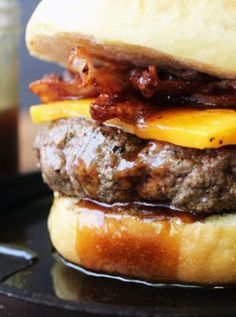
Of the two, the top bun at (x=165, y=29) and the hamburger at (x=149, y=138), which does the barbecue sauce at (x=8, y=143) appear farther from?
the top bun at (x=165, y=29)

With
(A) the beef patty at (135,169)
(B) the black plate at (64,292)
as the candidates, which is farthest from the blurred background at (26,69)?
(A) the beef patty at (135,169)

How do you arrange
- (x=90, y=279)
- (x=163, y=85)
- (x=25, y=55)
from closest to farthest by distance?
(x=163, y=85), (x=90, y=279), (x=25, y=55)

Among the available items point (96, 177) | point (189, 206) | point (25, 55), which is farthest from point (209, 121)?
point (25, 55)

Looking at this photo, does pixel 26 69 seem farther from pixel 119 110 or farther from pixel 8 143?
pixel 119 110

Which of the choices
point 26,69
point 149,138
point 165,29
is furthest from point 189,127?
point 26,69

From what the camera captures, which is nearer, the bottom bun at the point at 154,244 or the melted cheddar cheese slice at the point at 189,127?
the melted cheddar cheese slice at the point at 189,127

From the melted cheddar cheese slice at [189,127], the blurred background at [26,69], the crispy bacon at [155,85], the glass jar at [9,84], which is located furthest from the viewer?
the blurred background at [26,69]

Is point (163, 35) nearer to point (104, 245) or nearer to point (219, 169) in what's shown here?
point (219, 169)
